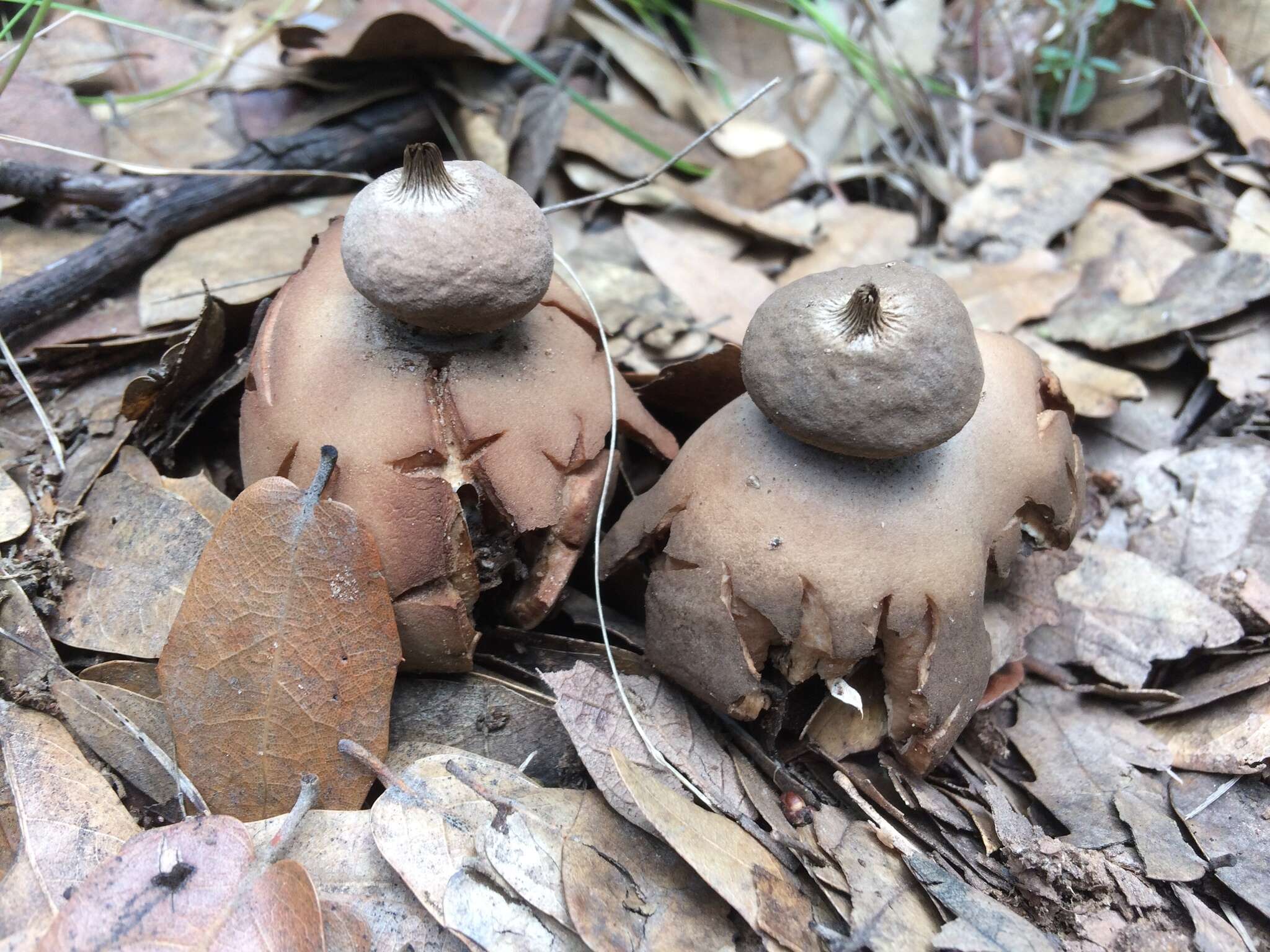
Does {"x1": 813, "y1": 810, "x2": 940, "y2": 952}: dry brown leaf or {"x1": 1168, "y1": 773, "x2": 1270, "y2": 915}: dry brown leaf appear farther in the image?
{"x1": 1168, "y1": 773, "x2": 1270, "y2": 915}: dry brown leaf

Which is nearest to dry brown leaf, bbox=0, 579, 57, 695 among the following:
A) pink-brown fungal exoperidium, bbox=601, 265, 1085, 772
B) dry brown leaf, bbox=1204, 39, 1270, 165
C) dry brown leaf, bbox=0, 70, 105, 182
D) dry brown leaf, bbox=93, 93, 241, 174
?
pink-brown fungal exoperidium, bbox=601, 265, 1085, 772

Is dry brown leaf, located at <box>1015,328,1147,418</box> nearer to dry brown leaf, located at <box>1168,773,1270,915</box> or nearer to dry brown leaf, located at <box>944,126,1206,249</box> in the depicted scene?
dry brown leaf, located at <box>944,126,1206,249</box>

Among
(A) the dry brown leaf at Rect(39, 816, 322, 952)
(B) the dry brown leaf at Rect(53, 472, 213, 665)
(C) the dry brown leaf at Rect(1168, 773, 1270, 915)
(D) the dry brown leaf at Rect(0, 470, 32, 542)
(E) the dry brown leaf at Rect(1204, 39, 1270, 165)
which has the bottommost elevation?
(C) the dry brown leaf at Rect(1168, 773, 1270, 915)

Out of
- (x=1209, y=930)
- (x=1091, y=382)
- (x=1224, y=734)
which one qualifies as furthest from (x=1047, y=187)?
(x=1209, y=930)

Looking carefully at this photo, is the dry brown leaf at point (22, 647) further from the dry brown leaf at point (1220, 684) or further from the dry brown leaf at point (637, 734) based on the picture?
the dry brown leaf at point (1220, 684)

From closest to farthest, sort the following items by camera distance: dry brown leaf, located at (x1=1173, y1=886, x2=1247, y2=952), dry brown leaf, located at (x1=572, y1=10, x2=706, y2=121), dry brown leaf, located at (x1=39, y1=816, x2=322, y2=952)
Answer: dry brown leaf, located at (x1=39, y1=816, x2=322, y2=952)
dry brown leaf, located at (x1=1173, y1=886, x2=1247, y2=952)
dry brown leaf, located at (x1=572, y1=10, x2=706, y2=121)

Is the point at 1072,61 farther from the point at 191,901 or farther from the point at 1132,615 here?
the point at 191,901

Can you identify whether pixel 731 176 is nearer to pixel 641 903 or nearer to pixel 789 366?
pixel 789 366
